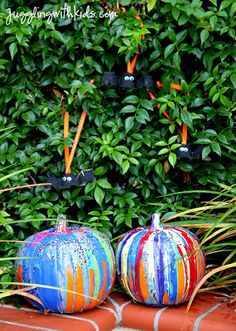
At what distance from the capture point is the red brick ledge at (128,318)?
193 centimetres

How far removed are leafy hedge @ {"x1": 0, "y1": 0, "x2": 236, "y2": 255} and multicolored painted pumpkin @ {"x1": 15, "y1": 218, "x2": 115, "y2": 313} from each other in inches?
14.3

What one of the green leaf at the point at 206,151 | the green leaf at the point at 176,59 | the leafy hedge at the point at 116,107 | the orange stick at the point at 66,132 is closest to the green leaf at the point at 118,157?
the leafy hedge at the point at 116,107

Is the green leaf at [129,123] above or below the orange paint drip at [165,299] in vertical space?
above

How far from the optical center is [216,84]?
2436 mm

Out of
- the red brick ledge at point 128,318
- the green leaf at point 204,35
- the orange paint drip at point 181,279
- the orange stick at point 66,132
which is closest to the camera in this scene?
the red brick ledge at point 128,318

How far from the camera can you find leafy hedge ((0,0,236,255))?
95.9 inches

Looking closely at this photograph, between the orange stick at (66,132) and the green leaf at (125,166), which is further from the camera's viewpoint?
the orange stick at (66,132)

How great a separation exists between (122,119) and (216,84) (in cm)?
47

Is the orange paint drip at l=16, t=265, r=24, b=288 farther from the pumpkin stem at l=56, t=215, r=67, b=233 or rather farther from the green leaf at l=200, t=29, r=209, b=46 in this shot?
the green leaf at l=200, t=29, r=209, b=46

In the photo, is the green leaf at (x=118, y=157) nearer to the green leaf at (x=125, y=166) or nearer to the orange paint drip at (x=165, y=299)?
the green leaf at (x=125, y=166)

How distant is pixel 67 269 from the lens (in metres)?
1.96

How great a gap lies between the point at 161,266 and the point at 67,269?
353 millimetres

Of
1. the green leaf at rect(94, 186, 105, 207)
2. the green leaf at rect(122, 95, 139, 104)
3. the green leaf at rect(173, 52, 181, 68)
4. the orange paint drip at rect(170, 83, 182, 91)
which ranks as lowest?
the green leaf at rect(94, 186, 105, 207)

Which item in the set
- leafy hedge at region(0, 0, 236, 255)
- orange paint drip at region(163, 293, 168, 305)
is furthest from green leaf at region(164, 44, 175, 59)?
orange paint drip at region(163, 293, 168, 305)
